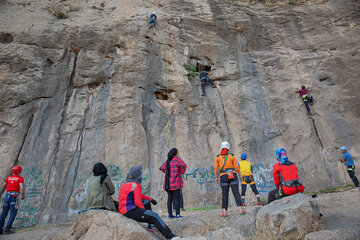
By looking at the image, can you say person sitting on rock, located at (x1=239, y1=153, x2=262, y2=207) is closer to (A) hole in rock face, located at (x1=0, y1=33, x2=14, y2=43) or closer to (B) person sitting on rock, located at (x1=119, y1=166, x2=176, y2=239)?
(B) person sitting on rock, located at (x1=119, y1=166, x2=176, y2=239)

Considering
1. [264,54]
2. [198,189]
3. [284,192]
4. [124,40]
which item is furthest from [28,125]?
[264,54]

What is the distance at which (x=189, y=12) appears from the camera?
42.4 feet

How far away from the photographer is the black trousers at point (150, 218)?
367 centimetres

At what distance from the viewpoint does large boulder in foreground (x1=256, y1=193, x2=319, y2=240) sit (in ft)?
11.6

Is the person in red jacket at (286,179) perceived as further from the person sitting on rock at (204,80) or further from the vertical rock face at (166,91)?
the person sitting on rock at (204,80)

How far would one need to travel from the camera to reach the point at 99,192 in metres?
4.00

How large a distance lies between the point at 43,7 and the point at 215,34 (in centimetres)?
881

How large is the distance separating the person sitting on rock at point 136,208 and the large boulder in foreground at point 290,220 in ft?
4.96

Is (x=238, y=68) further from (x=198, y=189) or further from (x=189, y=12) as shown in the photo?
(x=198, y=189)

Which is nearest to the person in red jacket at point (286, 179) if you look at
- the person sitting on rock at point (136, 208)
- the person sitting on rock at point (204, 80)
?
the person sitting on rock at point (136, 208)

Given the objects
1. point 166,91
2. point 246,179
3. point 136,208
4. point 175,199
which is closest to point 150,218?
point 136,208

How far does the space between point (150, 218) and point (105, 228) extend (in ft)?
2.22

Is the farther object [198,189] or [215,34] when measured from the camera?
[215,34]

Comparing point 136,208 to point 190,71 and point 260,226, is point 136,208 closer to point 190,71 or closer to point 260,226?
point 260,226
